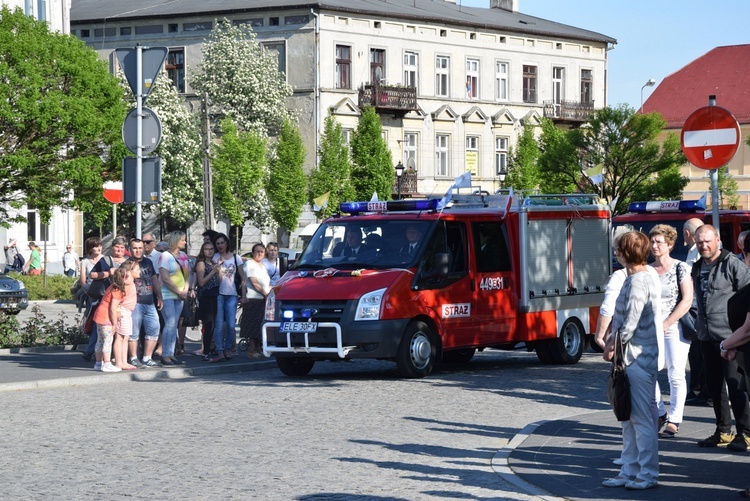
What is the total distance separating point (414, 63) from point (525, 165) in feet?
26.2

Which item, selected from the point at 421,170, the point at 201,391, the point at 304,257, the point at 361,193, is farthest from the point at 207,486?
the point at 421,170

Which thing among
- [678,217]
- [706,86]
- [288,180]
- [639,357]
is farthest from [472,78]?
[639,357]

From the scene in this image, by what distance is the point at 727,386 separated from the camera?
11273mm

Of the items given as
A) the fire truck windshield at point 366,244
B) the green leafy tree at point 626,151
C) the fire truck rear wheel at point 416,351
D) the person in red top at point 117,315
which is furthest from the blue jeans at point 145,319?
the green leafy tree at point 626,151

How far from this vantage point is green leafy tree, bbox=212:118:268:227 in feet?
191

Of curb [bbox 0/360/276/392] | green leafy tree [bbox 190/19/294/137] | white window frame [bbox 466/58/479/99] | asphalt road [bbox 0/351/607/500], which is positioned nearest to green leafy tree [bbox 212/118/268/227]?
green leafy tree [bbox 190/19/294/137]

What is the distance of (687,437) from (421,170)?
59.3m

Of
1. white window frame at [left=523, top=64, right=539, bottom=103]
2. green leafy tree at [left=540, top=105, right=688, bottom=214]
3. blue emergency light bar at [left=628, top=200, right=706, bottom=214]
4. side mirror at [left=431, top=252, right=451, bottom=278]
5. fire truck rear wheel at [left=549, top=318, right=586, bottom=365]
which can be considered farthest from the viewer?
white window frame at [left=523, top=64, right=539, bottom=103]

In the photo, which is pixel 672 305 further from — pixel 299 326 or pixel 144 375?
pixel 144 375

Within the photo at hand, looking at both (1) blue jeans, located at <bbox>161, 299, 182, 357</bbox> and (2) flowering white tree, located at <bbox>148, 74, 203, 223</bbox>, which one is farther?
(2) flowering white tree, located at <bbox>148, 74, 203, 223</bbox>

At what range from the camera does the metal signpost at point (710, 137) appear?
12448mm

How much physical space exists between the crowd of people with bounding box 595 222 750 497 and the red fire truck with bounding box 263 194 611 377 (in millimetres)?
4122

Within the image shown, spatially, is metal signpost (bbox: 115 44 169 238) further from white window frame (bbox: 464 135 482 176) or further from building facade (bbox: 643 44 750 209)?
building facade (bbox: 643 44 750 209)

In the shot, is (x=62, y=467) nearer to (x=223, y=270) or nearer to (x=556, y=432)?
(x=556, y=432)
